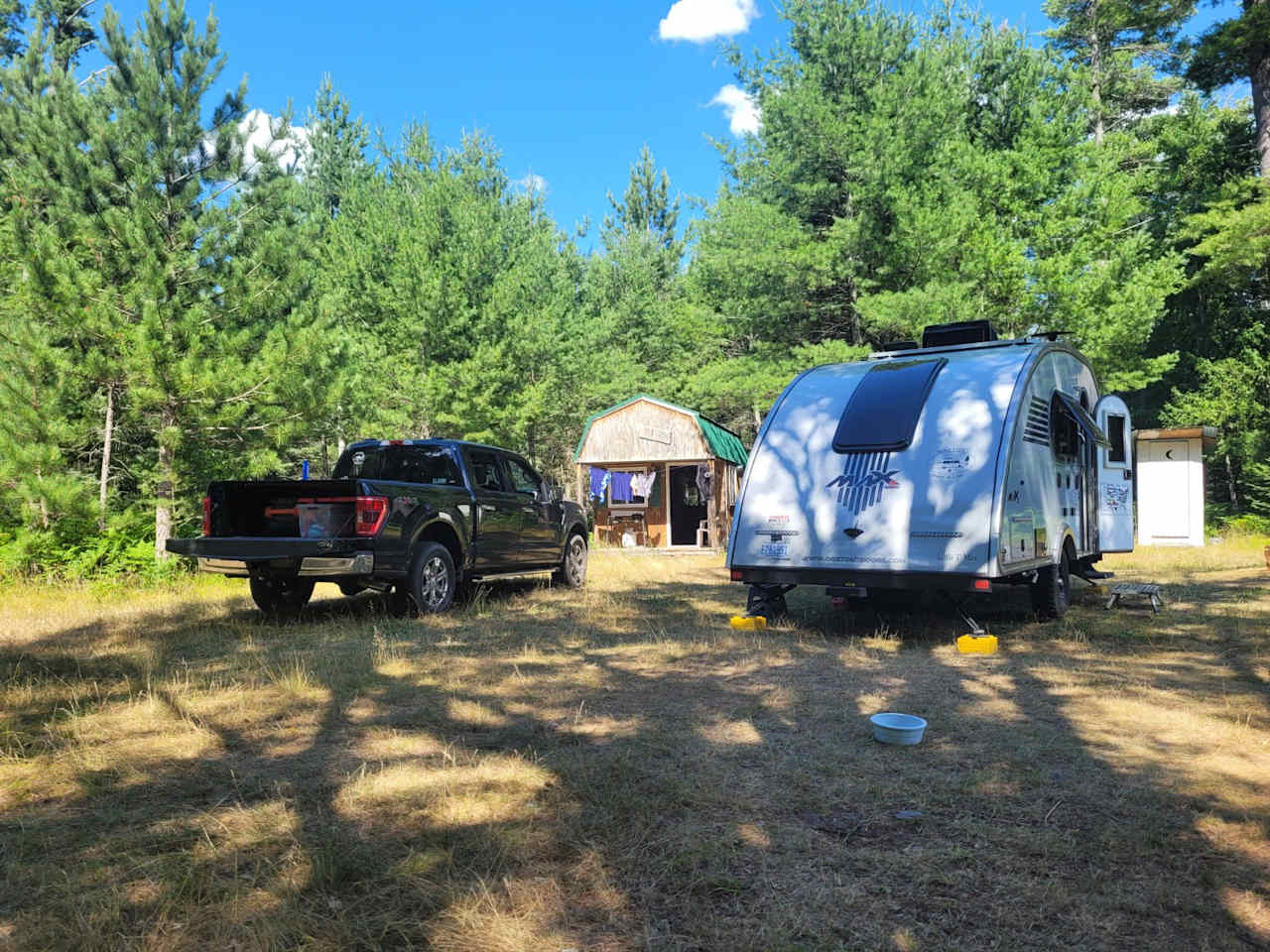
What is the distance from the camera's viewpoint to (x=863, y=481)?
24.7 feet

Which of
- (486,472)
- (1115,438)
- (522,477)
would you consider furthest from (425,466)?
(1115,438)

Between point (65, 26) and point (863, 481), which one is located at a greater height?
point (65, 26)

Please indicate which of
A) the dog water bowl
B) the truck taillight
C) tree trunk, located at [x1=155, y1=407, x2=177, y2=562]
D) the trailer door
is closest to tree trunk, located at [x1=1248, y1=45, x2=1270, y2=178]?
the trailer door

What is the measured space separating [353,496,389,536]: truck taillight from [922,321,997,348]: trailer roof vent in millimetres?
6318

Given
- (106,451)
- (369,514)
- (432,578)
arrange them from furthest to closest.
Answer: (106,451), (432,578), (369,514)

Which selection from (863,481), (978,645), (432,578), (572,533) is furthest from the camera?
(572,533)

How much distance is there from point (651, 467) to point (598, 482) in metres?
1.77

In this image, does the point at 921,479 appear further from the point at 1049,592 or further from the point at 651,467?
the point at 651,467

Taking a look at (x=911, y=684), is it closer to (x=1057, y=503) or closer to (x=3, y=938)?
(x=1057, y=503)

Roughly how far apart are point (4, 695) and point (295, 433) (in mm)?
7935

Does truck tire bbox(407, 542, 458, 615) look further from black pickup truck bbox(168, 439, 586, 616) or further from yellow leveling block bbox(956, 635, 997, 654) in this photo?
yellow leveling block bbox(956, 635, 997, 654)

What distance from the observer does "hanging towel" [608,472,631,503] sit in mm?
22266

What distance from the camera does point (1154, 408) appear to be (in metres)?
28.1

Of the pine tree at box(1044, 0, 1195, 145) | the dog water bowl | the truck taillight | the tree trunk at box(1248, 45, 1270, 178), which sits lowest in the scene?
the dog water bowl
